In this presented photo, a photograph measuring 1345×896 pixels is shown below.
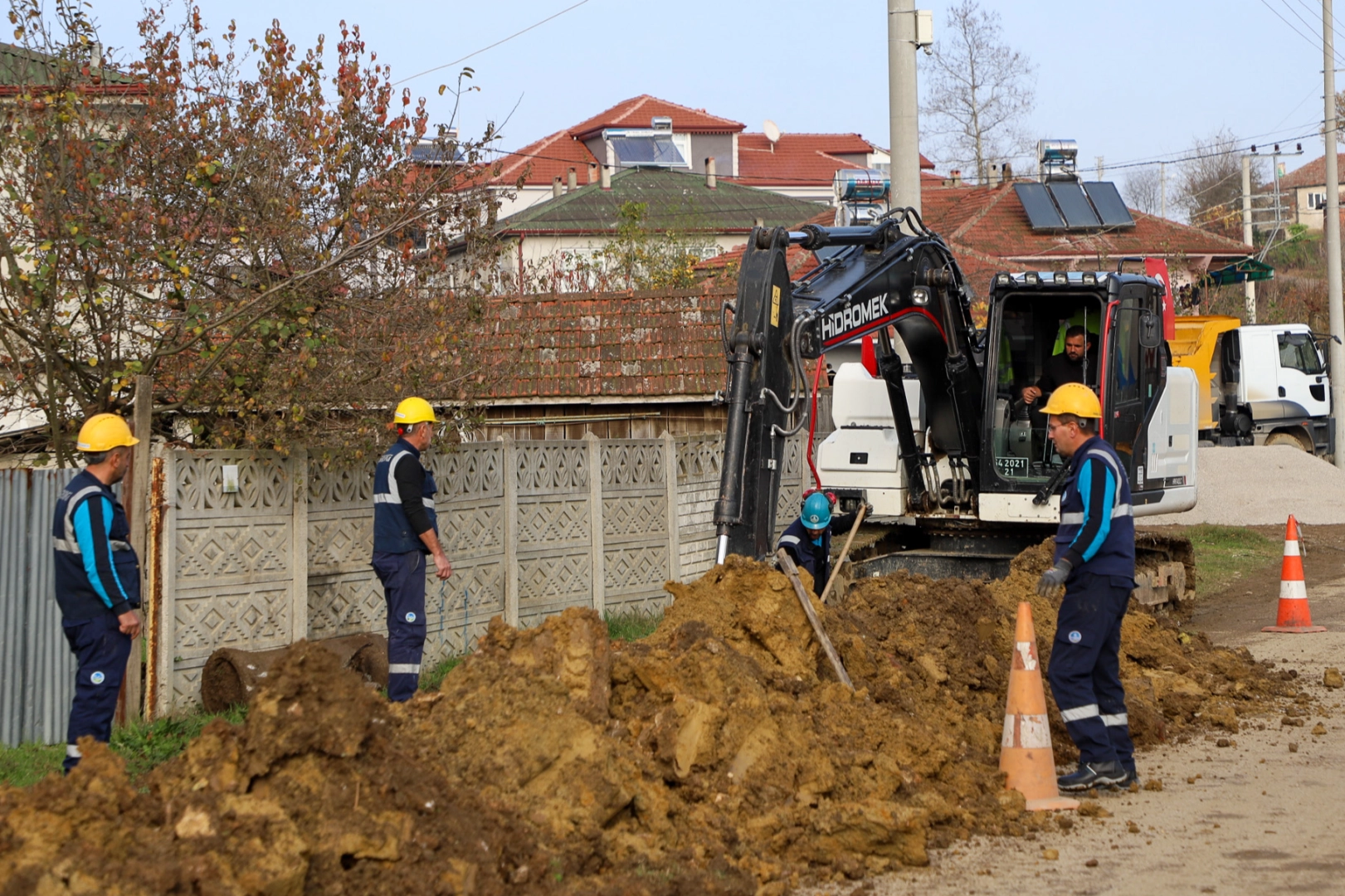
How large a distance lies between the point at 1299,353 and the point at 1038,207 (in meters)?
8.58

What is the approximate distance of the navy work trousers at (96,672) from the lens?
7.05 meters

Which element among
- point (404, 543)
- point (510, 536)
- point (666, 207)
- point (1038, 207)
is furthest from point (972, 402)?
point (666, 207)

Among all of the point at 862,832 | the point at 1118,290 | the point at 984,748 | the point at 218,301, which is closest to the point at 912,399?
the point at 1118,290

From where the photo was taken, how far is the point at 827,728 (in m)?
7.29

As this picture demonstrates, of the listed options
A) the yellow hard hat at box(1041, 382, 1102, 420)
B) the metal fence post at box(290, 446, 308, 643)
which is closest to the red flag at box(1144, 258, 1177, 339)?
the yellow hard hat at box(1041, 382, 1102, 420)

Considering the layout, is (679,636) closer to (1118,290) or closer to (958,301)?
(958,301)

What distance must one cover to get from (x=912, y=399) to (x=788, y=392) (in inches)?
177

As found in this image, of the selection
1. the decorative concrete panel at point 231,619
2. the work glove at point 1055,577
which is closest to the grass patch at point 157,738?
the decorative concrete panel at point 231,619

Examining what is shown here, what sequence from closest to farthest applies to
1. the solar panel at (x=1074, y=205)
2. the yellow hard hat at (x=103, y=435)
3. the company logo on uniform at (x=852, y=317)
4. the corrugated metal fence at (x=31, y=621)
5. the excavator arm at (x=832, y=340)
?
1. the yellow hard hat at (x=103, y=435)
2. the corrugated metal fence at (x=31, y=621)
3. the excavator arm at (x=832, y=340)
4. the company logo on uniform at (x=852, y=317)
5. the solar panel at (x=1074, y=205)

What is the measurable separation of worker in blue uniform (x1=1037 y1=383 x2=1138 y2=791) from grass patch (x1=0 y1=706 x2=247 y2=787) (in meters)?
4.76

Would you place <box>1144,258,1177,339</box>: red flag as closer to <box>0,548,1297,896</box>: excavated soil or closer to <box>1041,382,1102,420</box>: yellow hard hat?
<box>0,548,1297,896</box>: excavated soil

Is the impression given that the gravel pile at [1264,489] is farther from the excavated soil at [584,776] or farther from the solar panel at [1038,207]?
the excavated soil at [584,776]

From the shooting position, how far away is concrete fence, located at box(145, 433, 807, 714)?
9.04 m

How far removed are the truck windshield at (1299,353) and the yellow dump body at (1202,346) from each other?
1348 mm
